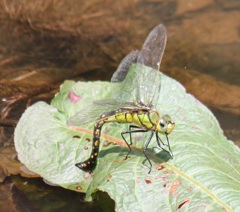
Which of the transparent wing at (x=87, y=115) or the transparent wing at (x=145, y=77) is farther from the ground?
the transparent wing at (x=145, y=77)

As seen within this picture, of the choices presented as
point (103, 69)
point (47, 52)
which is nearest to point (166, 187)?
point (103, 69)

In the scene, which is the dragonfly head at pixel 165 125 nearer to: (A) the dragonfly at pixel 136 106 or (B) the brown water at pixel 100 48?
(A) the dragonfly at pixel 136 106

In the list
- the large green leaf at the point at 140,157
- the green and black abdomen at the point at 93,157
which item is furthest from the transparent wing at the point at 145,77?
the green and black abdomen at the point at 93,157

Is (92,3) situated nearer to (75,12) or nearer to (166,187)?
(75,12)

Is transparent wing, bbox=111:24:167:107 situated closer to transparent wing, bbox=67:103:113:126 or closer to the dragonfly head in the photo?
transparent wing, bbox=67:103:113:126

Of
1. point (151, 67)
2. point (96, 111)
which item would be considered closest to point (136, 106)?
point (96, 111)

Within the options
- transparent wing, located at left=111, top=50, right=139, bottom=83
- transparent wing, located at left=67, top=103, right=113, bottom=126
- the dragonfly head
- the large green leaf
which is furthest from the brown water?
the dragonfly head

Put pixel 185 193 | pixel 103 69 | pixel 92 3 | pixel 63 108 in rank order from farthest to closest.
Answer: pixel 92 3
pixel 103 69
pixel 63 108
pixel 185 193
